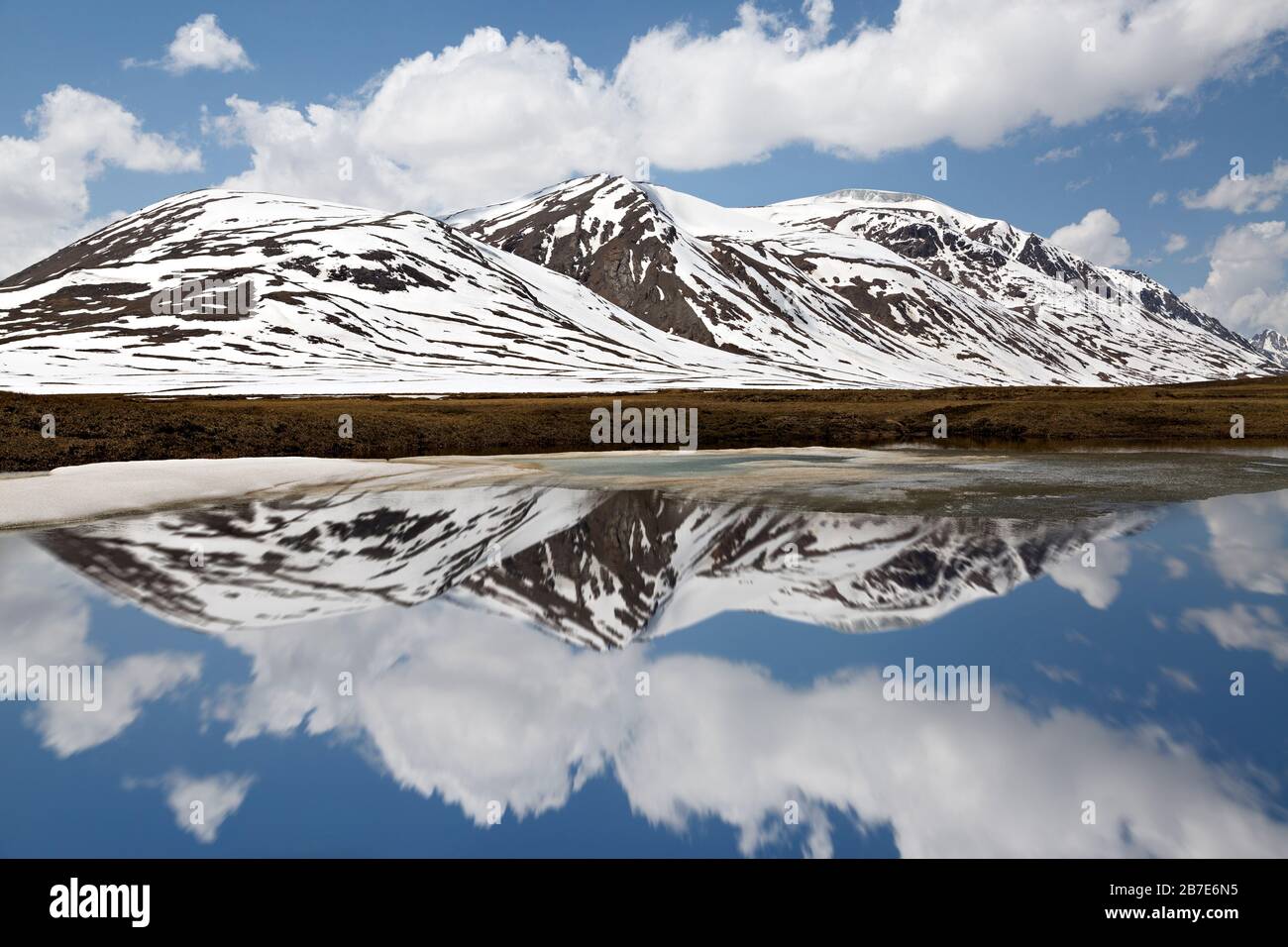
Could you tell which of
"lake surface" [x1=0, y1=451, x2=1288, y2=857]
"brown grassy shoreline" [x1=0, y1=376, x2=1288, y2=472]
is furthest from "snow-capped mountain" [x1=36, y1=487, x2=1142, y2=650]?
"brown grassy shoreline" [x1=0, y1=376, x2=1288, y2=472]

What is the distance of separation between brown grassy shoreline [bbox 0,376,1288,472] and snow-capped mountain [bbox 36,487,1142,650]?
2626 centimetres

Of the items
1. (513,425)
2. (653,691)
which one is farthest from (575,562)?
(513,425)

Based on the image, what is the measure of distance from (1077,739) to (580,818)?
7.60 m

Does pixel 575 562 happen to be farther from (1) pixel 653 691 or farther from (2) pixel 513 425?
(2) pixel 513 425

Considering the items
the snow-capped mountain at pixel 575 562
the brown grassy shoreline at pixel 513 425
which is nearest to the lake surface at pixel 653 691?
the snow-capped mountain at pixel 575 562

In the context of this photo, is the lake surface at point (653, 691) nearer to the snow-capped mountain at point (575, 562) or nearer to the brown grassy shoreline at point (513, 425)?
the snow-capped mountain at point (575, 562)

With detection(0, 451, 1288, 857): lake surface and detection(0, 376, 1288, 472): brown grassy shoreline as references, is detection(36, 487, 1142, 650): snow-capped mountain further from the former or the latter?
detection(0, 376, 1288, 472): brown grassy shoreline

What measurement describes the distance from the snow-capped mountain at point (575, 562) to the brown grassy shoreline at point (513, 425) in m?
26.3

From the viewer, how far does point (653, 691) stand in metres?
14.4

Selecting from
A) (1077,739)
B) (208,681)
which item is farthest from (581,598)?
(1077,739)

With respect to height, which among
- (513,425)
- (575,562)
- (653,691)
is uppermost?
(513,425)

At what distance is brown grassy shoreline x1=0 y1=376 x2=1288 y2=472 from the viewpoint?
174 feet

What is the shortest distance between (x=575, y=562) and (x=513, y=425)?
174 ft
